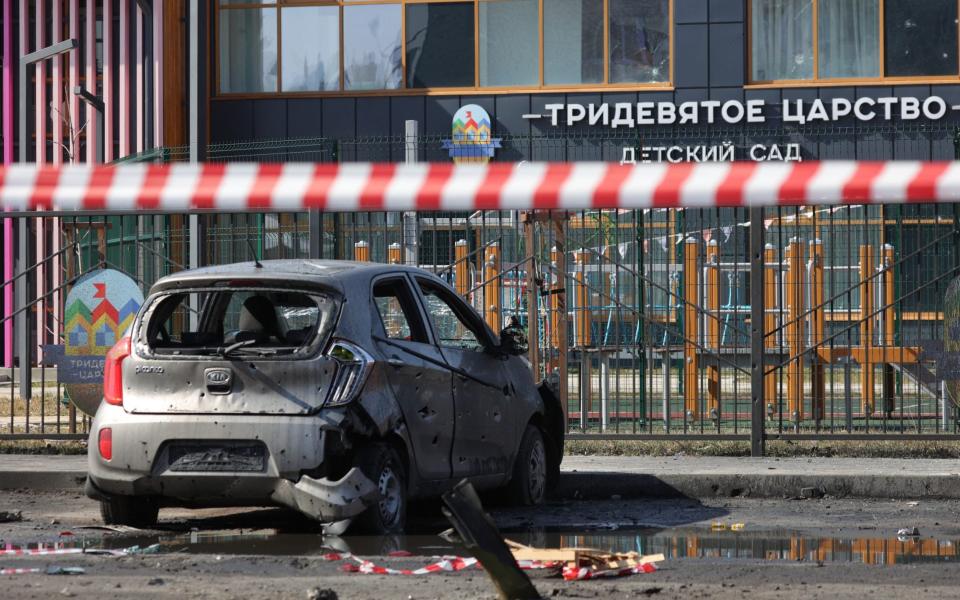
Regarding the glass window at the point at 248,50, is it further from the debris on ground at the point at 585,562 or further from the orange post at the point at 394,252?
the debris on ground at the point at 585,562

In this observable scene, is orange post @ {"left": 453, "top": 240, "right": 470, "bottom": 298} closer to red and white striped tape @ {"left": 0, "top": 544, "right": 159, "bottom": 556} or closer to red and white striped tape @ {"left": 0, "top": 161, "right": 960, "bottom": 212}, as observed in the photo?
red and white striped tape @ {"left": 0, "top": 161, "right": 960, "bottom": 212}

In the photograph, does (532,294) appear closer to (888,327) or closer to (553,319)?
(553,319)

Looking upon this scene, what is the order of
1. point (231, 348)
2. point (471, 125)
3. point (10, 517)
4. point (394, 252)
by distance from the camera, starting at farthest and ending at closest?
point (471, 125) → point (394, 252) → point (10, 517) → point (231, 348)

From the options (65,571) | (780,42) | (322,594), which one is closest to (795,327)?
(65,571)

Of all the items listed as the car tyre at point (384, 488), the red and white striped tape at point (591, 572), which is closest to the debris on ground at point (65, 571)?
the car tyre at point (384, 488)

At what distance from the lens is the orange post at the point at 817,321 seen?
1409 cm

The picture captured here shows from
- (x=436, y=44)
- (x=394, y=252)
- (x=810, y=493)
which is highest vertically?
(x=436, y=44)

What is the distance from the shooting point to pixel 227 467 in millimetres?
8203

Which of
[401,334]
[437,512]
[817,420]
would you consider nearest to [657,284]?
[817,420]

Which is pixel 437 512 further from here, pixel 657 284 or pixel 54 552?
pixel 657 284

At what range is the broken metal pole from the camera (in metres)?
6.33

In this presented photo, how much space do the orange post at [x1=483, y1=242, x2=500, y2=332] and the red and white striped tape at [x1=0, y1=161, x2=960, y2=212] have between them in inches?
214

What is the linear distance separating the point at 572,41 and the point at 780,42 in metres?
3.66

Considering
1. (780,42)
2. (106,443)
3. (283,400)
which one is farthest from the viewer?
(780,42)
